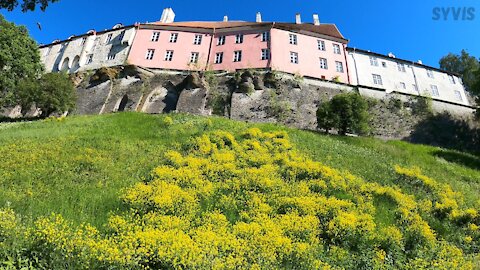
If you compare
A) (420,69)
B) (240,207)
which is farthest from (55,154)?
(420,69)

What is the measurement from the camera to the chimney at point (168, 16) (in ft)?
226

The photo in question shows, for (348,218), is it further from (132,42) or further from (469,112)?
(132,42)

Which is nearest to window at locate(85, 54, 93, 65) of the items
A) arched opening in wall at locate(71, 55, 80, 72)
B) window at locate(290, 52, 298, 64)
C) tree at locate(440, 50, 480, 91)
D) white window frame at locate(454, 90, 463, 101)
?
arched opening in wall at locate(71, 55, 80, 72)

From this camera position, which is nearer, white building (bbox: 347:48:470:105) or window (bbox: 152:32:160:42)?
white building (bbox: 347:48:470:105)

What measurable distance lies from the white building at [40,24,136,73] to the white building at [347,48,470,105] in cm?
3304

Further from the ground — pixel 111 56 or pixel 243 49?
pixel 243 49

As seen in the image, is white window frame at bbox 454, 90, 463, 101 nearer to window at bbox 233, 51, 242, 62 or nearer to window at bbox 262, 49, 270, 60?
window at bbox 262, 49, 270, 60

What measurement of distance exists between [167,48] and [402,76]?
3552 cm

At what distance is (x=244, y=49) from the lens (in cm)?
5562

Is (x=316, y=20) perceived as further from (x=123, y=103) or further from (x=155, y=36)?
(x=123, y=103)

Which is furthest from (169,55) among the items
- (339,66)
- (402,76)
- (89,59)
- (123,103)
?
(402,76)

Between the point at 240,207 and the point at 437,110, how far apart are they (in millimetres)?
39736

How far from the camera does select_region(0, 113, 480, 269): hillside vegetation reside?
433 inches

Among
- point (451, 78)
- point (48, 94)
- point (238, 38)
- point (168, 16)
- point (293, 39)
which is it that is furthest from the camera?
point (168, 16)
